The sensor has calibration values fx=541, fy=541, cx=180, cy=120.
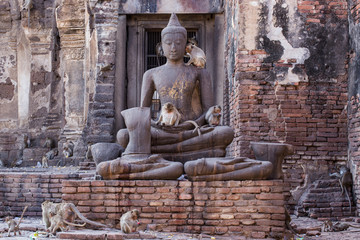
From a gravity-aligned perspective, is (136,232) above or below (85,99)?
below

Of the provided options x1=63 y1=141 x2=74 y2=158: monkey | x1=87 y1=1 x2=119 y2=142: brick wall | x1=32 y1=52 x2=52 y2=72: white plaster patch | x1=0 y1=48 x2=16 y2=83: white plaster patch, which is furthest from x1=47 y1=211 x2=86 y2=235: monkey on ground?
x1=0 y1=48 x2=16 y2=83: white plaster patch

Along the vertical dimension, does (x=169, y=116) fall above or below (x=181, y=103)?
below

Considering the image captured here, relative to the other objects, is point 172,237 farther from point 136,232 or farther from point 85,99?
point 85,99

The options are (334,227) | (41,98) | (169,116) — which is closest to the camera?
(169,116)

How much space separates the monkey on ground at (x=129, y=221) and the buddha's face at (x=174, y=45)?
245 cm

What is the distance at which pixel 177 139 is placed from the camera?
6.31 metres

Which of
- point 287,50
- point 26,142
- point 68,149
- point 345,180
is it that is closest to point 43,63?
point 26,142

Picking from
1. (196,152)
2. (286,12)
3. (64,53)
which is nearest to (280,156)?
(196,152)

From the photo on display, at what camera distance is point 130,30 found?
37.2ft

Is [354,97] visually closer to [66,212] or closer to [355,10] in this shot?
[355,10]

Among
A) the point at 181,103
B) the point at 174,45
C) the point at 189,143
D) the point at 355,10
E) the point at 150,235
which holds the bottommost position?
the point at 150,235

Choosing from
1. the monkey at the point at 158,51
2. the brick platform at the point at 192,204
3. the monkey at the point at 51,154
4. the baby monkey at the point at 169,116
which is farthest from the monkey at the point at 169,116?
the monkey at the point at 51,154

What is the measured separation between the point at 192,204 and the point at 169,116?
131 cm

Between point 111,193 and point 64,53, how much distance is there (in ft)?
28.7
